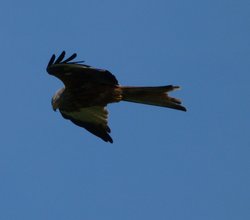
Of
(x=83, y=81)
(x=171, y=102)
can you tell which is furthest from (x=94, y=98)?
(x=171, y=102)

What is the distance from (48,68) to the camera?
12320 millimetres

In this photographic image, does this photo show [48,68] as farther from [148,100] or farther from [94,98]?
[148,100]

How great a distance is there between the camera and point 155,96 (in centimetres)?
1183

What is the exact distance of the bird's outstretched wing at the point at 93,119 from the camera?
1298 centimetres

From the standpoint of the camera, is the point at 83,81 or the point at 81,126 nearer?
the point at 83,81

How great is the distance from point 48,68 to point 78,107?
908mm

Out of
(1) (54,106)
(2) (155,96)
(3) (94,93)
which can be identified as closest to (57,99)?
(1) (54,106)

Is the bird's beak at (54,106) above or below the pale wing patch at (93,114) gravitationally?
below

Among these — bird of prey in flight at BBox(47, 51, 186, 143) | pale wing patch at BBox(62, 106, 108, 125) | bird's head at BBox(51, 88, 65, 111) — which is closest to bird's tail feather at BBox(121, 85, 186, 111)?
bird of prey in flight at BBox(47, 51, 186, 143)

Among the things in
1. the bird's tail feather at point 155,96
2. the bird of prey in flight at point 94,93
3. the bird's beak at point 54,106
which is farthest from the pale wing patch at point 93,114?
the bird's tail feather at point 155,96

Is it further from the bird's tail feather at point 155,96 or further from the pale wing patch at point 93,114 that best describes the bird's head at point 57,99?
the bird's tail feather at point 155,96

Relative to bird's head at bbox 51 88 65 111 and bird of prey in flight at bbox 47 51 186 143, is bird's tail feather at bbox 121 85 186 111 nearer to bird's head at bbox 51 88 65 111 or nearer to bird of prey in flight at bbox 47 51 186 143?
bird of prey in flight at bbox 47 51 186 143

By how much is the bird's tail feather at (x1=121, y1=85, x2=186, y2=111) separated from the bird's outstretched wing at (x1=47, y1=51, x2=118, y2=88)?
15.6 inches

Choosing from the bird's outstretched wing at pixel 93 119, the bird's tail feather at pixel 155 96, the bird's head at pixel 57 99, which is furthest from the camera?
the bird's outstretched wing at pixel 93 119
